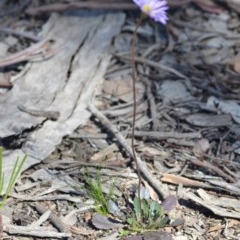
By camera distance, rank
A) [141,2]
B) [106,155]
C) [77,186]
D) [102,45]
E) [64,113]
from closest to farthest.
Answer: [141,2]
[77,186]
[106,155]
[64,113]
[102,45]

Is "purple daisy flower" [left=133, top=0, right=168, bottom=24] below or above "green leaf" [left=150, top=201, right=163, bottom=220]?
above

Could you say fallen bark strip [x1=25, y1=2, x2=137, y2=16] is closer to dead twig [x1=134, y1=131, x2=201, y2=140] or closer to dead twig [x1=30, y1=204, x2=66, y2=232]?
dead twig [x1=134, y1=131, x2=201, y2=140]

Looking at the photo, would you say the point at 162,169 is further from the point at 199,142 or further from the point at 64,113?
the point at 64,113

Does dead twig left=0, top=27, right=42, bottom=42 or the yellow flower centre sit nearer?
the yellow flower centre

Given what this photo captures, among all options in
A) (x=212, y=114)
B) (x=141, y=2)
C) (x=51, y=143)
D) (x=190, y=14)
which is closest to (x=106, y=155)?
(x=51, y=143)

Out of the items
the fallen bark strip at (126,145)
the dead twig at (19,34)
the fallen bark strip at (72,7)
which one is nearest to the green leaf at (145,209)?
the fallen bark strip at (126,145)

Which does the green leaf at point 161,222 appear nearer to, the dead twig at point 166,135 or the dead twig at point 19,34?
the dead twig at point 166,135

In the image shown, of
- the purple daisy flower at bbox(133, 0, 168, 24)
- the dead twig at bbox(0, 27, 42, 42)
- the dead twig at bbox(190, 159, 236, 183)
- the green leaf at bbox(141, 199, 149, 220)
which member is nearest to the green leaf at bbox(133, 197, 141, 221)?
the green leaf at bbox(141, 199, 149, 220)

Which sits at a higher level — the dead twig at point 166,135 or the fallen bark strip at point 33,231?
the dead twig at point 166,135
